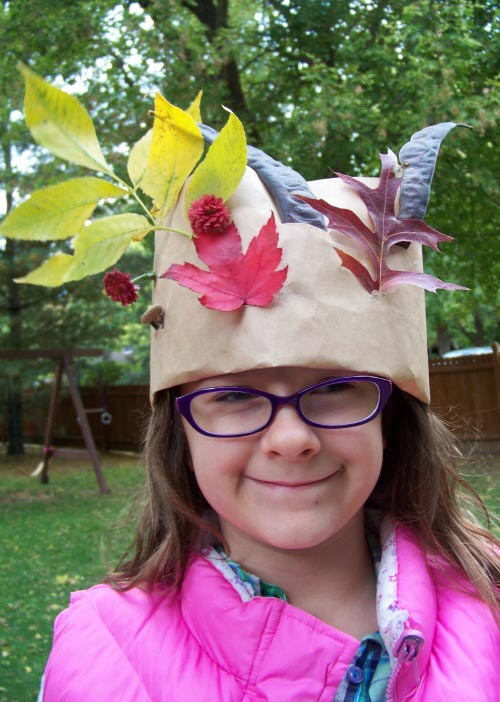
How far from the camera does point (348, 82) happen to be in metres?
8.29

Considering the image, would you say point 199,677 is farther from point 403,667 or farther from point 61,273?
point 61,273

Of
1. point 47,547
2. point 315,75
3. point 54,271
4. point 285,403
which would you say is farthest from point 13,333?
point 285,403

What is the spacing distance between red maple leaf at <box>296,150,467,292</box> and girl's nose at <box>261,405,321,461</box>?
0.29m

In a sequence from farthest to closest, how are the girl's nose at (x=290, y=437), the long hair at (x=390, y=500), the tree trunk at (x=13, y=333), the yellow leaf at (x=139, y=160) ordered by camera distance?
1. the tree trunk at (x=13, y=333)
2. the long hair at (x=390, y=500)
3. the yellow leaf at (x=139, y=160)
4. the girl's nose at (x=290, y=437)

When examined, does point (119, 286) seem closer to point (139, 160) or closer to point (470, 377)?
point (139, 160)

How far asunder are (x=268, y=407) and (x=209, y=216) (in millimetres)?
368

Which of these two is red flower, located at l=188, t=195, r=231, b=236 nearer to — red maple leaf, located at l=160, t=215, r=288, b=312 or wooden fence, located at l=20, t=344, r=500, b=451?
red maple leaf, located at l=160, t=215, r=288, b=312

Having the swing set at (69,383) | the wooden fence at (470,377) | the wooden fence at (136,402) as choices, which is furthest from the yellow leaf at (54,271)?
the wooden fence at (470,377)

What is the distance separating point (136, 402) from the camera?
56.1ft

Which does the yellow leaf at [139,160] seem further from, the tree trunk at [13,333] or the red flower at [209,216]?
the tree trunk at [13,333]

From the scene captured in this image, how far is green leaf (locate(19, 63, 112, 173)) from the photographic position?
1401mm

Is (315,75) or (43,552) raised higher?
(315,75)

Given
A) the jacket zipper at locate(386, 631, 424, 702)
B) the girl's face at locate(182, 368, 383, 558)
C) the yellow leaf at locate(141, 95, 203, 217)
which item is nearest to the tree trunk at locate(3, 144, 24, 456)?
the yellow leaf at locate(141, 95, 203, 217)

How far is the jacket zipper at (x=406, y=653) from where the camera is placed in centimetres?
140
